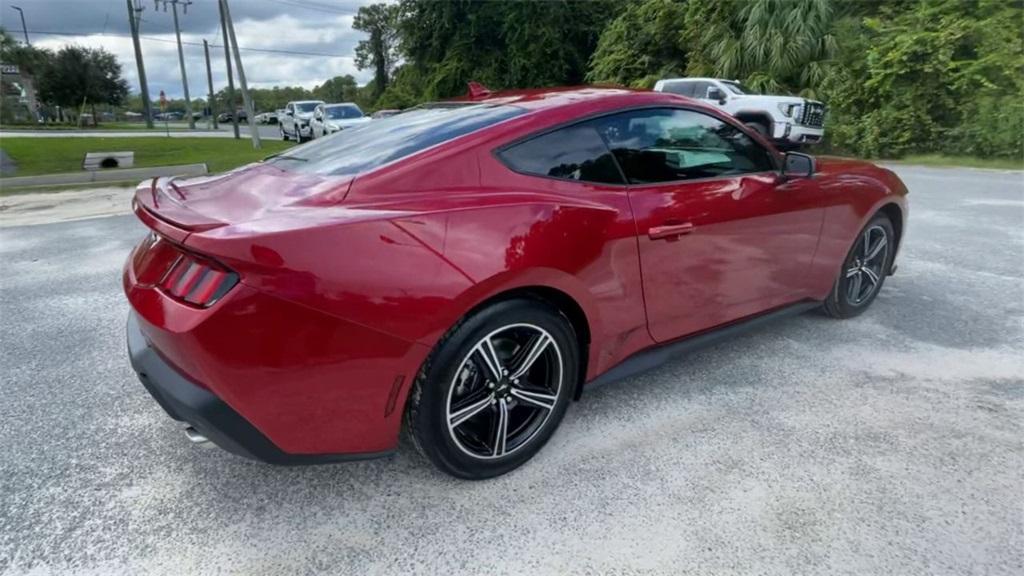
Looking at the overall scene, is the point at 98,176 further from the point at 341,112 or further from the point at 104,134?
the point at 104,134

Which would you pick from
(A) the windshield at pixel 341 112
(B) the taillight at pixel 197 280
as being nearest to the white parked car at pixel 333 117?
(A) the windshield at pixel 341 112

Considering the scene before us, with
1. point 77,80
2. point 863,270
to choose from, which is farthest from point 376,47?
point 863,270

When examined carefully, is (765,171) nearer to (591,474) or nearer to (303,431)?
(591,474)

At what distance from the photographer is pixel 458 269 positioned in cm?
207

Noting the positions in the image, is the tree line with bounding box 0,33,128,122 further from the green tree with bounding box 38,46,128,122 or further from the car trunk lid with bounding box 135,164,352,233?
the car trunk lid with bounding box 135,164,352,233

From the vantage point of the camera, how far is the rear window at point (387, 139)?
96.3 inches

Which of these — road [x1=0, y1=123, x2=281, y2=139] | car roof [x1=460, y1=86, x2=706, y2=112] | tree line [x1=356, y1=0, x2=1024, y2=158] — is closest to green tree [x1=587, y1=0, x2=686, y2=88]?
tree line [x1=356, y1=0, x2=1024, y2=158]

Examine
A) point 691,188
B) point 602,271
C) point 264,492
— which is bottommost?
point 264,492

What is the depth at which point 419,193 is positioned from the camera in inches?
85.7

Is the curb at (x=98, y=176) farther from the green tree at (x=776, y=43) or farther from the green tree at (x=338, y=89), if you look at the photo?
the green tree at (x=338, y=89)

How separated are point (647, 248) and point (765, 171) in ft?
3.35

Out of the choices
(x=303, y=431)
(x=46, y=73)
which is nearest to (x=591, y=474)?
(x=303, y=431)

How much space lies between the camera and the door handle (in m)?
2.63

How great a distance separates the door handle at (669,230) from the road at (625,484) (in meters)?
0.84
